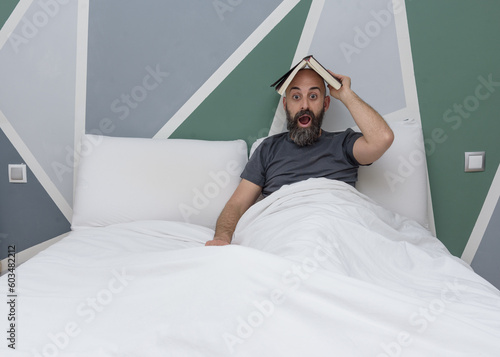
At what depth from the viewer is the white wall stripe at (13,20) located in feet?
5.49

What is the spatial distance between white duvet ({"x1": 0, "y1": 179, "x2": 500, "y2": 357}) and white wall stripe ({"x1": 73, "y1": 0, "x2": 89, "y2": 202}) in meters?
0.82

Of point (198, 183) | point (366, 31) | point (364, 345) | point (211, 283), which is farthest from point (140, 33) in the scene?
point (364, 345)

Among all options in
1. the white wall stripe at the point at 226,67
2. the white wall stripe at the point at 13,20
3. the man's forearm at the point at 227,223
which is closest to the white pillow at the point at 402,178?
the man's forearm at the point at 227,223

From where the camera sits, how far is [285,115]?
1.72 meters

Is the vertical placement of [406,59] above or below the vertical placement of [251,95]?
above

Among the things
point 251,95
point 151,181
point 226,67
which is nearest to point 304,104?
point 251,95

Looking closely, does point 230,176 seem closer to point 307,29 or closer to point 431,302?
point 307,29

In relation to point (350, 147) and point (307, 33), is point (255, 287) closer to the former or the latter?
point (350, 147)

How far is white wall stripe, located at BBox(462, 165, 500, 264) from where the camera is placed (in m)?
1.74

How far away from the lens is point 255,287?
Result: 2.37ft

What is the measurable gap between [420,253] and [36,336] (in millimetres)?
990

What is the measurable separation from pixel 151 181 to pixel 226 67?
638 millimetres

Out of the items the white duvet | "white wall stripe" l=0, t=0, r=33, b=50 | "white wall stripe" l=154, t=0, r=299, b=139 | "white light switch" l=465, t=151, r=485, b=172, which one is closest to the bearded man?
"white wall stripe" l=154, t=0, r=299, b=139

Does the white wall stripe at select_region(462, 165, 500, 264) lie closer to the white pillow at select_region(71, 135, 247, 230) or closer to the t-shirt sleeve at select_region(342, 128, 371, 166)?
the t-shirt sleeve at select_region(342, 128, 371, 166)
